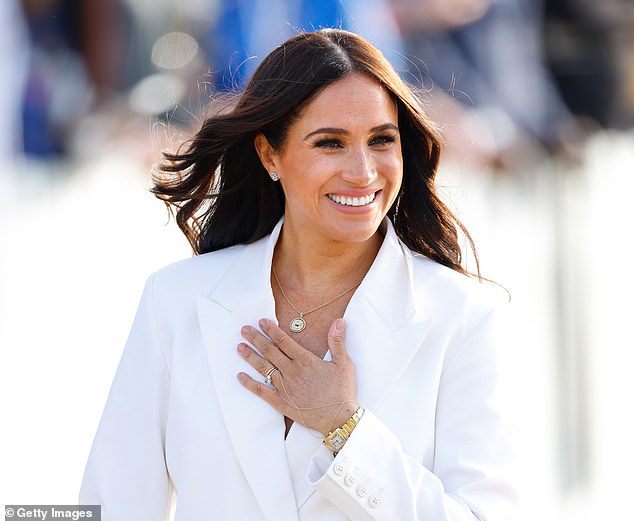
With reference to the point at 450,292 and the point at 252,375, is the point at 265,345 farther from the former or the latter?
the point at 450,292

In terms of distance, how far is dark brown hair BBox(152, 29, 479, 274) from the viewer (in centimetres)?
267

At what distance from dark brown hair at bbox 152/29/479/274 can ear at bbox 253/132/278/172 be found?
0.06 feet

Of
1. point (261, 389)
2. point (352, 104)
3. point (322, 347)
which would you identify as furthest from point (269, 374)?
point (352, 104)

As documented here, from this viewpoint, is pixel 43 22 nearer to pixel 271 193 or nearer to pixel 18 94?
pixel 18 94

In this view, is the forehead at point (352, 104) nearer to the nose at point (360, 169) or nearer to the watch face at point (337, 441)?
the nose at point (360, 169)

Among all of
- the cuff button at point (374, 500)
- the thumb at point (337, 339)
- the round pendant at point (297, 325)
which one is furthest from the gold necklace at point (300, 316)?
the cuff button at point (374, 500)

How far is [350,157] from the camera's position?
2607 mm

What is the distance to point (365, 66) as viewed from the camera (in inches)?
104

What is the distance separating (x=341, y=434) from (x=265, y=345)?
11.7 inches

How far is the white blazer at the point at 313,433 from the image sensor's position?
2406 mm

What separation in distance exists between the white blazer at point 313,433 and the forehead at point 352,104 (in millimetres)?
281

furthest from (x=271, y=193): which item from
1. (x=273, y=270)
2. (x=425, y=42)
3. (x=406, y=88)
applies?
(x=425, y=42)

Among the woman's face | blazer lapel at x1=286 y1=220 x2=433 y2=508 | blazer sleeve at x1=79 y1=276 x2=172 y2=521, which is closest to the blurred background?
blazer sleeve at x1=79 y1=276 x2=172 y2=521

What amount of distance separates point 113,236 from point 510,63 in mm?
2036
